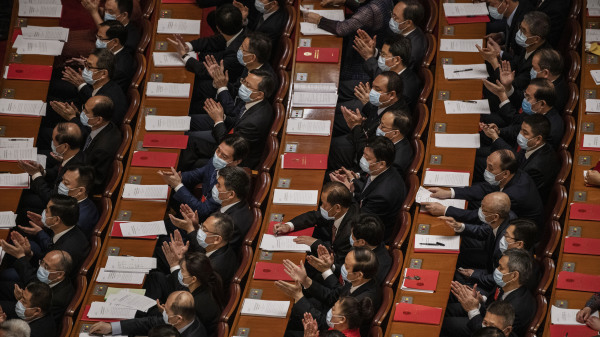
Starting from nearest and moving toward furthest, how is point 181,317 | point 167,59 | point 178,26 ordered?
point 181,317 < point 167,59 < point 178,26

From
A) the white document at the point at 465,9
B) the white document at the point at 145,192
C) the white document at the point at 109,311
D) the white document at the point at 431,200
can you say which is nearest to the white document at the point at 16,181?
the white document at the point at 145,192

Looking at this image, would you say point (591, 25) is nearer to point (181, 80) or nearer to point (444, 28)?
point (444, 28)

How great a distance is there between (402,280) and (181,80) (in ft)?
4.41

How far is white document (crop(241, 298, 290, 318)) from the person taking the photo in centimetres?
346

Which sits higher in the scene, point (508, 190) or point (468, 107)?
point (468, 107)

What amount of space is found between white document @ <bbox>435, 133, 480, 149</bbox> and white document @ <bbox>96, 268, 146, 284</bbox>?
120 cm

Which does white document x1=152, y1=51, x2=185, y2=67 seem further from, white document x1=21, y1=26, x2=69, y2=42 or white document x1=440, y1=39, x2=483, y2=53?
white document x1=440, y1=39, x2=483, y2=53

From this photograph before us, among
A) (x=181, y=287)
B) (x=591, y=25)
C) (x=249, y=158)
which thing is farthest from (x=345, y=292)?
(x=591, y=25)

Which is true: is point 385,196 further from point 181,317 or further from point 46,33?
point 46,33

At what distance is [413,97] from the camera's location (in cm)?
404

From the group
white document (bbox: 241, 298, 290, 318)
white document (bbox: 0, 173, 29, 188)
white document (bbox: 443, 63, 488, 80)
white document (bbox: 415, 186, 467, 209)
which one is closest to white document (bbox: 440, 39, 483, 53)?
white document (bbox: 443, 63, 488, 80)

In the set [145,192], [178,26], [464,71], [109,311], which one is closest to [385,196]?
[464,71]

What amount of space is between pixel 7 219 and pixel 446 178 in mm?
1670

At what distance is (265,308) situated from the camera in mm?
3479
